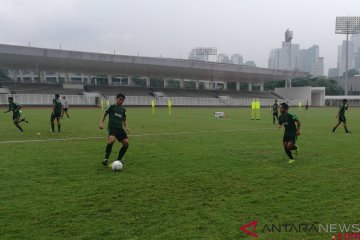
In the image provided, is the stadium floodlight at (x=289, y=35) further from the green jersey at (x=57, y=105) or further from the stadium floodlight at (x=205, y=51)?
the green jersey at (x=57, y=105)

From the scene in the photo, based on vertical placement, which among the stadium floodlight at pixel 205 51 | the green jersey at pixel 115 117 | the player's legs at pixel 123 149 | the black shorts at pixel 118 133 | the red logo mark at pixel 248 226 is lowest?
the red logo mark at pixel 248 226

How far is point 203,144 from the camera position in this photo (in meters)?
13.8

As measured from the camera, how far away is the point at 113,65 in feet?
210

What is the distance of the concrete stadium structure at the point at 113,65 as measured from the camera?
54500 mm

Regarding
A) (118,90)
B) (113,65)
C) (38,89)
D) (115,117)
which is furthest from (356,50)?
(115,117)

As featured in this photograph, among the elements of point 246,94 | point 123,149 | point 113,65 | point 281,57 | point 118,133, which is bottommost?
point 123,149

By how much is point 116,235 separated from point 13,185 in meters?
3.44

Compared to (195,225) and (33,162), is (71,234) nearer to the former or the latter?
(195,225)

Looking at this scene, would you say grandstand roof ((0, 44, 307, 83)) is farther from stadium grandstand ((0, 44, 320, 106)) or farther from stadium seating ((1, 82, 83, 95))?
stadium seating ((1, 82, 83, 95))

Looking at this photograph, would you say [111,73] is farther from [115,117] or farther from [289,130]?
[289,130]

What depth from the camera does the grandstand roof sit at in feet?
178

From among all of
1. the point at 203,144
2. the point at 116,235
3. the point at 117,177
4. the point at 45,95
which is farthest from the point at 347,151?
the point at 45,95

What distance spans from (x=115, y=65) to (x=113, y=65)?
0.35 m

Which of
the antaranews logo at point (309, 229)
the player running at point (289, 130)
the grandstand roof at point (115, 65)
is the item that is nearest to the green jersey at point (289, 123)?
the player running at point (289, 130)
